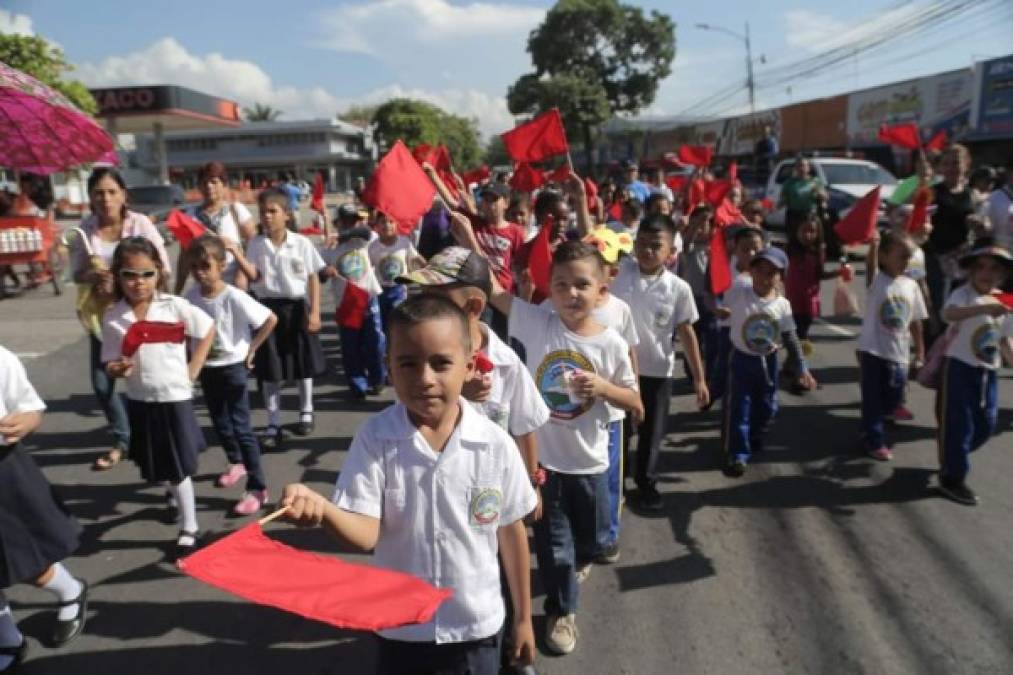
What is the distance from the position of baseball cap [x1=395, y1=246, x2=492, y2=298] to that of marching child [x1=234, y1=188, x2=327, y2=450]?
9.93 feet

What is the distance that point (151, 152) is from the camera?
62.2 meters

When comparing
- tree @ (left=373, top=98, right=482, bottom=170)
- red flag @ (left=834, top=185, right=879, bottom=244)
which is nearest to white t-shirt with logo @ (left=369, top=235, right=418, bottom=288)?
red flag @ (left=834, top=185, right=879, bottom=244)

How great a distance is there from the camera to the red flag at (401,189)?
12.7ft

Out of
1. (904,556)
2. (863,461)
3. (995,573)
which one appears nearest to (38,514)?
(904,556)

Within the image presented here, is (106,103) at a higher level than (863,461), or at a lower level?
higher

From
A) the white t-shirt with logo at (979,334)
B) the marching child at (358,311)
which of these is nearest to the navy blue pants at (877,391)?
the white t-shirt with logo at (979,334)

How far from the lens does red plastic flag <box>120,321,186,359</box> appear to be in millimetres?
3576

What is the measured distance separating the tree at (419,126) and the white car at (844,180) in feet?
91.7

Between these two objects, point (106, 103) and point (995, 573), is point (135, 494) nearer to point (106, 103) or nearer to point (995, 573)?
point (995, 573)

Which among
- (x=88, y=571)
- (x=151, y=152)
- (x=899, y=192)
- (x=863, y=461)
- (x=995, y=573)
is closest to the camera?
(x=995, y=573)

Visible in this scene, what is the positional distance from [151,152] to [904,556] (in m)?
69.4

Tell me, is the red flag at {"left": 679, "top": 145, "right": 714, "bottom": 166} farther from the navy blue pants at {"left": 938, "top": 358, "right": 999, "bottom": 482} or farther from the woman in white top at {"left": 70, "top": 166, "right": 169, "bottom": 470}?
the woman in white top at {"left": 70, "top": 166, "right": 169, "bottom": 470}

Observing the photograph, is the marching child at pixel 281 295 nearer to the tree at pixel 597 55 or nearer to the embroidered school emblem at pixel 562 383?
the embroidered school emblem at pixel 562 383

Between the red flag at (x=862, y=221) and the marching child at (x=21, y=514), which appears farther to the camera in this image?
the red flag at (x=862, y=221)
